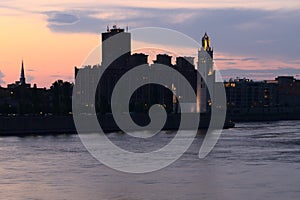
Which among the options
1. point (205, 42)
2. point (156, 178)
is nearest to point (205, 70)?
point (205, 42)

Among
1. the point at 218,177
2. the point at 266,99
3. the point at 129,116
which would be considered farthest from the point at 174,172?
the point at 266,99

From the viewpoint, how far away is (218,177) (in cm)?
2225

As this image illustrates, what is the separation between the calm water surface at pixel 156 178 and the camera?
1872cm

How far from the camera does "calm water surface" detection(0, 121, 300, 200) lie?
737 inches

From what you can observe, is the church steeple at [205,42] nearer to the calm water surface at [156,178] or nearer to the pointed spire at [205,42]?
the pointed spire at [205,42]

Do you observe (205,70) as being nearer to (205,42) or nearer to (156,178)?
(205,42)

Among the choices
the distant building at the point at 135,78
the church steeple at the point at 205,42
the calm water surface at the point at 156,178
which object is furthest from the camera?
the church steeple at the point at 205,42

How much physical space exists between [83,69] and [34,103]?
1427 inches

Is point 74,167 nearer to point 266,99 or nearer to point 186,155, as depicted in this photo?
point 186,155

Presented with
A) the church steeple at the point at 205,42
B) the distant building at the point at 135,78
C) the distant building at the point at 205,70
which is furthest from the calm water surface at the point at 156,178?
the church steeple at the point at 205,42

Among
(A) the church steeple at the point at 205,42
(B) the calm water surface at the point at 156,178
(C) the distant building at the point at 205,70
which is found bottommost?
(B) the calm water surface at the point at 156,178

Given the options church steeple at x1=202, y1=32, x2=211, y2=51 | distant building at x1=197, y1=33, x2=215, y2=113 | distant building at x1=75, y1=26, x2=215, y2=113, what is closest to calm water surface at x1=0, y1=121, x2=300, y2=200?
distant building at x1=75, y1=26, x2=215, y2=113

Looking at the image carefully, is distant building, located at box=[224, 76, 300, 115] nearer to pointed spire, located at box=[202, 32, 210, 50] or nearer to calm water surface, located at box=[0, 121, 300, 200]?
pointed spire, located at box=[202, 32, 210, 50]

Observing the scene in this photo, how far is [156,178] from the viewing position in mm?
21953
